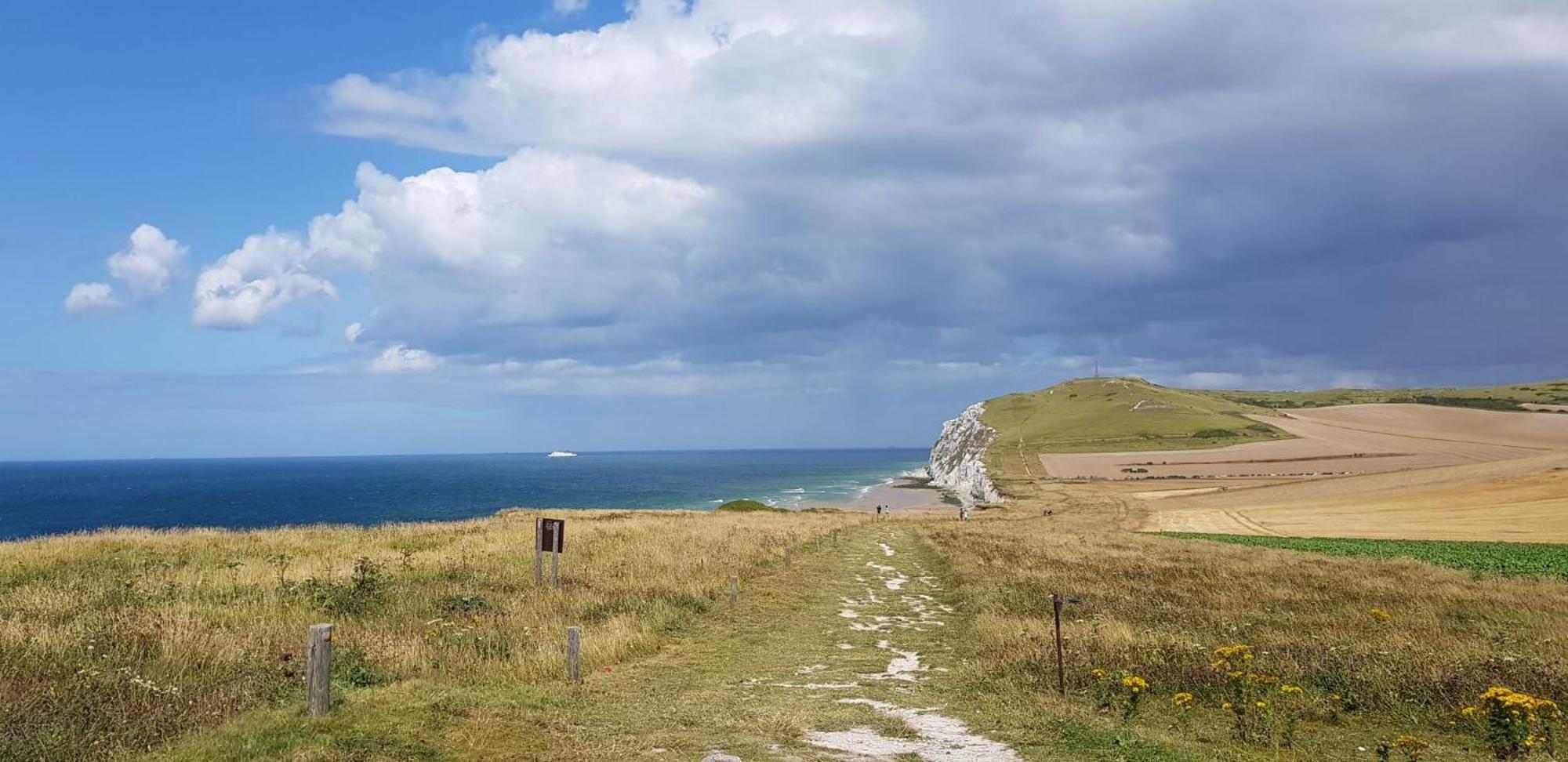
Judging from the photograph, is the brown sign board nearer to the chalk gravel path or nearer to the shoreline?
the chalk gravel path

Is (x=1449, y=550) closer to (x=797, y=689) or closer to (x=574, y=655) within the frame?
(x=797, y=689)

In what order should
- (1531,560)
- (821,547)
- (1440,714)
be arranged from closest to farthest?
(1440,714) < (1531,560) < (821,547)

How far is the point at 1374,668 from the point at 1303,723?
3209 millimetres

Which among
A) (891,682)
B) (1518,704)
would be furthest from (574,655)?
(1518,704)

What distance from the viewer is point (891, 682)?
577 inches

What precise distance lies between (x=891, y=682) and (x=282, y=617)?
12.6 meters

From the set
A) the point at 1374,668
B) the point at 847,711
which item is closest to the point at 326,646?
the point at 847,711

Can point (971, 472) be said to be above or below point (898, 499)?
above

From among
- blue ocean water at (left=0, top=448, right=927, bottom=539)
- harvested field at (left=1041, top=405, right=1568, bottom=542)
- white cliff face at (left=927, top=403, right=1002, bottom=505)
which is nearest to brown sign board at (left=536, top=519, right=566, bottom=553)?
harvested field at (left=1041, top=405, right=1568, bottom=542)

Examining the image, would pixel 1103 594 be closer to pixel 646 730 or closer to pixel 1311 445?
pixel 646 730

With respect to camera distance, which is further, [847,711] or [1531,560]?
[1531,560]

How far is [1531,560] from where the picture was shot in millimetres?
35594

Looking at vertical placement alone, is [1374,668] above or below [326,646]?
below

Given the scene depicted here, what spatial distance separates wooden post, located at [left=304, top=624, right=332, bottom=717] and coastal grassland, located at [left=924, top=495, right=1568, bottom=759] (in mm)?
9788
